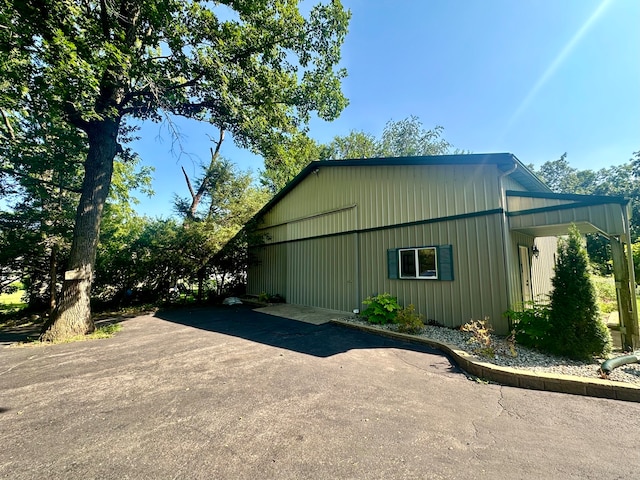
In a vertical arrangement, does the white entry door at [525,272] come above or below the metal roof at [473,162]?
below

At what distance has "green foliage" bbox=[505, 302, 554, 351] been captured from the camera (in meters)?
4.54

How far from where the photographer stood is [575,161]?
29.5 meters

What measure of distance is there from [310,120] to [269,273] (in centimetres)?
757

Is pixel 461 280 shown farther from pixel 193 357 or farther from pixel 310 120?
pixel 310 120

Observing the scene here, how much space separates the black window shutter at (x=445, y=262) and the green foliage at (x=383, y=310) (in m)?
1.47

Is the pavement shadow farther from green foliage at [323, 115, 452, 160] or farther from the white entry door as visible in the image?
green foliage at [323, 115, 452, 160]

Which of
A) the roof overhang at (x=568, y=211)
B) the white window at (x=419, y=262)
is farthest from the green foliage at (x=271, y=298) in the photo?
the roof overhang at (x=568, y=211)

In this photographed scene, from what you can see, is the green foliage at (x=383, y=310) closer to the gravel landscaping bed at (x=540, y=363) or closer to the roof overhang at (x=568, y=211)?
the gravel landscaping bed at (x=540, y=363)

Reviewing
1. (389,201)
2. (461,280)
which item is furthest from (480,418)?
(389,201)

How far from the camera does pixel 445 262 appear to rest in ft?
21.6

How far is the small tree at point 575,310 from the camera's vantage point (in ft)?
13.5

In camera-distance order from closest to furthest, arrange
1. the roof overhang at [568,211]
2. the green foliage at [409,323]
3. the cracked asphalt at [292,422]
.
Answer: the cracked asphalt at [292,422], the roof overhang at [568,211], the green foliage at [409,323]

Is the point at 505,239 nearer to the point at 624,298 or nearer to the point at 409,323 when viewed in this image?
the point at 624,298

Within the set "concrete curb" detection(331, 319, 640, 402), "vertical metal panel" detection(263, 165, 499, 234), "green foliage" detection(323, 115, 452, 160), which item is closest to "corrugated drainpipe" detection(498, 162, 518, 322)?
"vertical metal panel" detection(263, 165, 499, 234)
